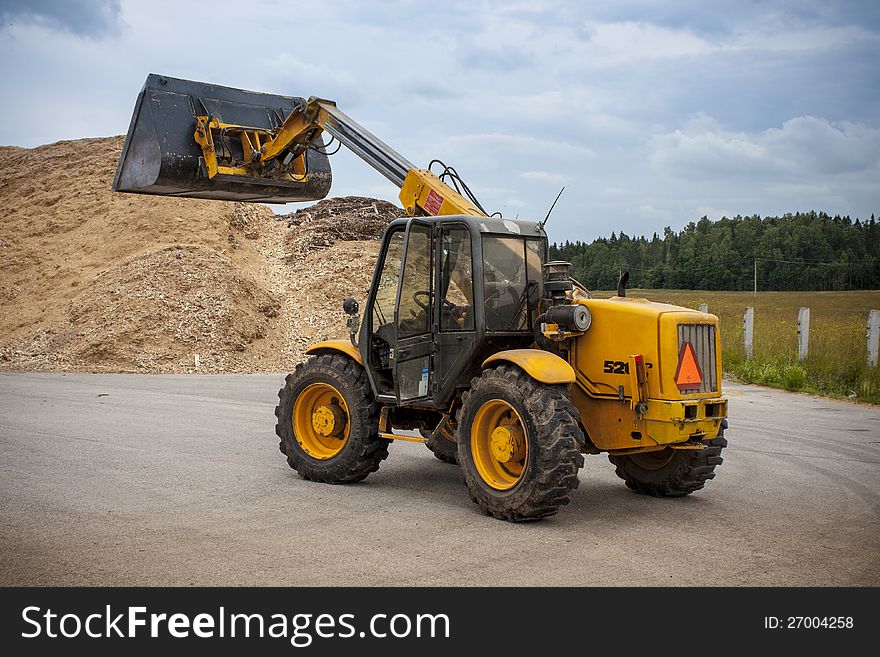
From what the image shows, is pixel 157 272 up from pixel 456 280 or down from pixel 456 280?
up

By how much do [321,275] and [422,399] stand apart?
21.4 metres

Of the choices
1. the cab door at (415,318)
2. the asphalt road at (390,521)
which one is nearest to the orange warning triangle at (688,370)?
the asphalt road at (390,521)

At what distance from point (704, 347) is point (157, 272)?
20.4 m

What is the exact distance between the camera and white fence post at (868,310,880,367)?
61.0 feet

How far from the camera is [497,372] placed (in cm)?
784

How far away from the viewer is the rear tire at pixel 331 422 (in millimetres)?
9133

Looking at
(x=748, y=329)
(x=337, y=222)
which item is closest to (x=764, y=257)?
(x=337, y=222)

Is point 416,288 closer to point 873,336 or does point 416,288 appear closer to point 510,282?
point 510,282

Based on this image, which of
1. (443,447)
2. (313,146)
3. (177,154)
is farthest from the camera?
(177,154)

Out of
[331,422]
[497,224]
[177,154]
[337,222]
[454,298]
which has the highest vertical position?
[337,222]

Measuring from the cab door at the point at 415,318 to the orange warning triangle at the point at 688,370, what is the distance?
7.26 ft

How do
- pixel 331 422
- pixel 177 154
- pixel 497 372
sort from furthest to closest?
pixel 177 154 < pixel 331 422 < pixel 497 372
